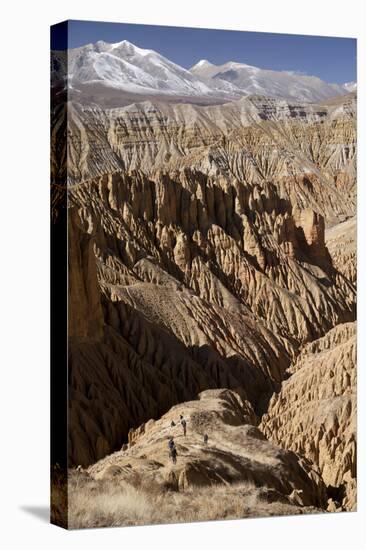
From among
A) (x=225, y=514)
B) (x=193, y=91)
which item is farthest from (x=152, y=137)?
(x=225, y=514)

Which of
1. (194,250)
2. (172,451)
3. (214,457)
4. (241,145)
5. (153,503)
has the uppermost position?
(241,145)

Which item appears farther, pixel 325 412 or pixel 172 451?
pixel 325 412

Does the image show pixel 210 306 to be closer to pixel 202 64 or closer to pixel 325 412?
pixel 325 412

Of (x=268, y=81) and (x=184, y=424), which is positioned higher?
(x=268, y=81)

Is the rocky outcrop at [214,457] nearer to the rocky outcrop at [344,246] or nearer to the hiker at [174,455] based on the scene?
the hiker at [174,455]

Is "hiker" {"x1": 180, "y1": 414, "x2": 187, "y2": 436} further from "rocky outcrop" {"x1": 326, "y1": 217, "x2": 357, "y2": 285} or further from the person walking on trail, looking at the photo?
"rocky outcrop" {"x1": 326, "y1": 217, "x2": 357, "y2": 285}

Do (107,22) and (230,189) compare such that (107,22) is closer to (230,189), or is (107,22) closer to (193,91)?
(193,91)

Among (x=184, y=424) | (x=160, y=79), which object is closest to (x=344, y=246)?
(x=160, y=79)
